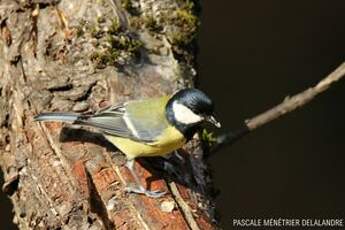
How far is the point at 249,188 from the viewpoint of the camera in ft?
16.9

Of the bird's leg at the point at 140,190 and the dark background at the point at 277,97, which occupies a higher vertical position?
the dark background at the point at 277,97

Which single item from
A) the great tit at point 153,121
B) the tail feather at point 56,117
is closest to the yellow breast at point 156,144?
the great tit at point 153,121

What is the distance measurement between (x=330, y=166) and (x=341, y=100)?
1.47 ft

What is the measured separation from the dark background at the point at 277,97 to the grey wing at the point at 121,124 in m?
2.22

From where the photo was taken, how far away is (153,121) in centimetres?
295

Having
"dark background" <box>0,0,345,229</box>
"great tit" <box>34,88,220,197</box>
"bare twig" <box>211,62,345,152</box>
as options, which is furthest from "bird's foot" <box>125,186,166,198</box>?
"dark background" <box>0,0,345,229</box>

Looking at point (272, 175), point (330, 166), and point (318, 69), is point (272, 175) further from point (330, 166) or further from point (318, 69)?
point (318, 69)

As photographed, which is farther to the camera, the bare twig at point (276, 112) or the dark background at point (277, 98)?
the dark background at point (277, 98)

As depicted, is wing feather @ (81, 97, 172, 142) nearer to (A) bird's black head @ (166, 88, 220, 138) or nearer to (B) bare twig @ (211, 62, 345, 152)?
(A) bird's black head @ (166, 88, 220, 138)

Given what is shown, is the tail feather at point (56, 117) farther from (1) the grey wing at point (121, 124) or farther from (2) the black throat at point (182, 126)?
(2) the black throat at point (182, 126)

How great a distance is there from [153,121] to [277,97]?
2506 mm

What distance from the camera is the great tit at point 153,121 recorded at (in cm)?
276

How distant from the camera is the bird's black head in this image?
9.12ft

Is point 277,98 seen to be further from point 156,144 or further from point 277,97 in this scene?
point 156,144
